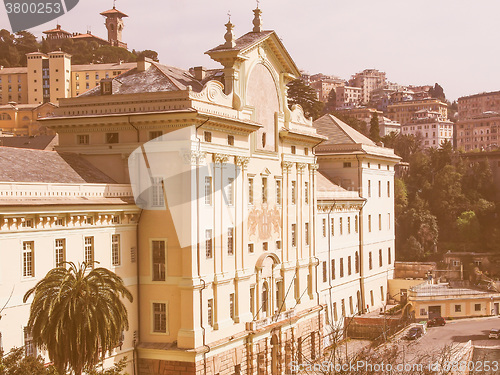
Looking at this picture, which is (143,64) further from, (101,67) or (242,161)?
(101,67)

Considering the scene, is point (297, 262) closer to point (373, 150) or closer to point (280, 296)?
point (280, 296)

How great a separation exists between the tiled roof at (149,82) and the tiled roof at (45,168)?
3.93 metres

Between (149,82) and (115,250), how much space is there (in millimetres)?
8519

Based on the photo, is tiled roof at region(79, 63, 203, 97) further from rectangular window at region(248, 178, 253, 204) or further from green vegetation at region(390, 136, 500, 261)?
green vegetation at region(390, 136, 500, 261)

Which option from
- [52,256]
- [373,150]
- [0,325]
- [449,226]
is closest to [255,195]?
[52,256]

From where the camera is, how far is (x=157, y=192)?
35.6m

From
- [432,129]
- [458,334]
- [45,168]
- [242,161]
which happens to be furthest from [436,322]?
[432,129]

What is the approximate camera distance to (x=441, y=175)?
98.4m

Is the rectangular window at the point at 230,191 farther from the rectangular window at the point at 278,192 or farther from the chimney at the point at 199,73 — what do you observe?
the chimney at the point at 199,73

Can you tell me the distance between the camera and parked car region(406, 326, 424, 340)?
171 feet

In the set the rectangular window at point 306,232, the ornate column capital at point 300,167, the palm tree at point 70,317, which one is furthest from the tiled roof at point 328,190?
the palm tree at point 70,317

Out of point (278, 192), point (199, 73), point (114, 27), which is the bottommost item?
point (278, 192)

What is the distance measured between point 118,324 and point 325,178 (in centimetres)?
3709

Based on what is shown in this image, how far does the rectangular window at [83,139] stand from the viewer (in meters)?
36.9
